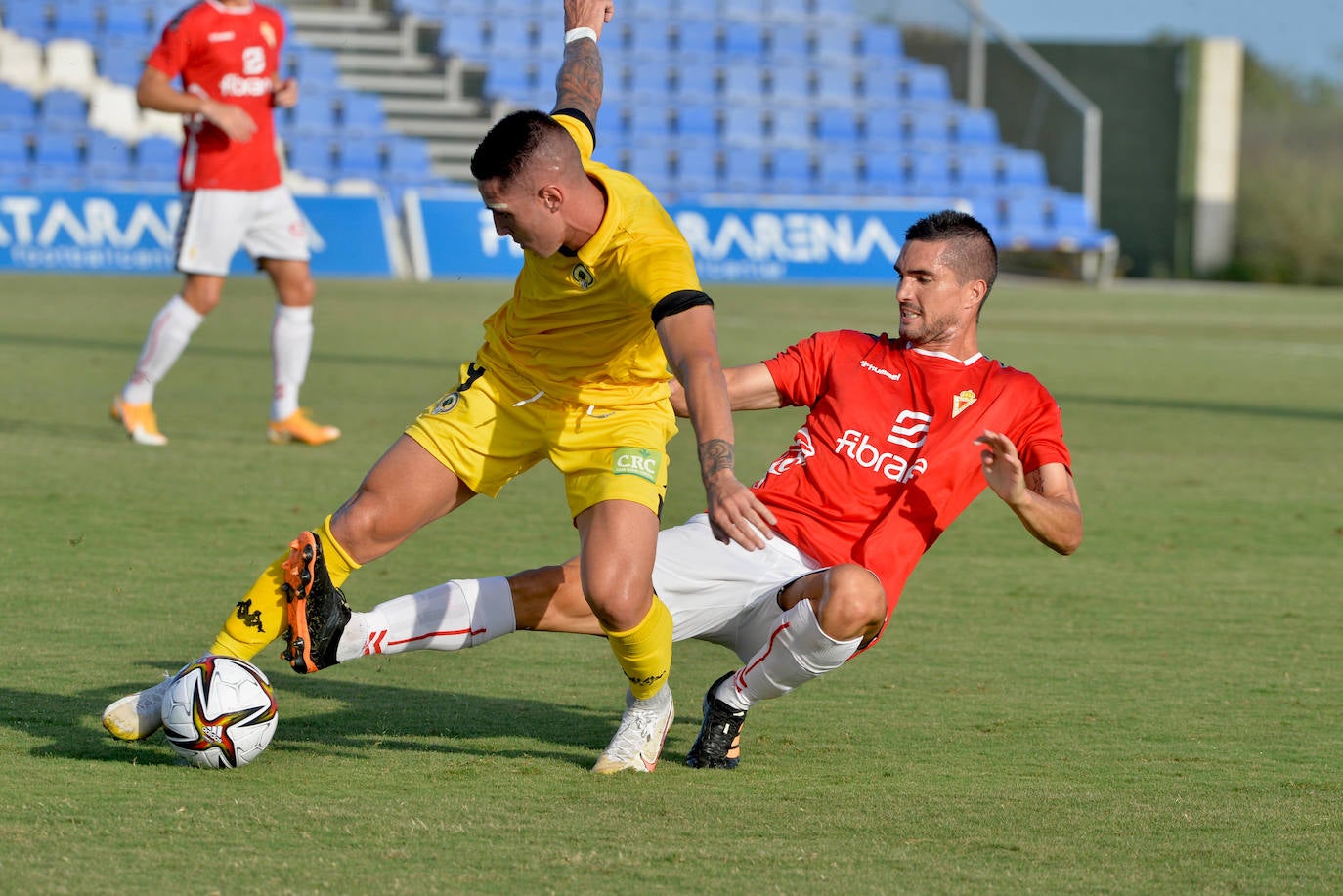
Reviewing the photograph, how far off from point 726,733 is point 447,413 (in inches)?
39.0

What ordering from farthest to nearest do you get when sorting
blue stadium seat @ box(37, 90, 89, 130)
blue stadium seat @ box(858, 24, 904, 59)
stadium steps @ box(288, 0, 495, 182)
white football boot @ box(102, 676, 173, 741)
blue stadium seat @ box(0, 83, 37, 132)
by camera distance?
blue stadium seat @ box(858, 24, 904, 59), stadium steps @ box(288, 0, 495, 182), blue stadium seat @ box(37, 90, 89, 130), blue stadium seat @ box(0, 83, 37, 132), white football boot @ box(102, 676, 173, 741)

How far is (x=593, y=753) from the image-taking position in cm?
397

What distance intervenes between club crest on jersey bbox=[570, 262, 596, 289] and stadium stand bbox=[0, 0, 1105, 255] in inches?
821

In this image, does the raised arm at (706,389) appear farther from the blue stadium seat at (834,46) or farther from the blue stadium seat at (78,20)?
the blue stadium seat at (834,46)

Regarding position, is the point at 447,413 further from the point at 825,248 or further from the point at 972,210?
the point at 972,210

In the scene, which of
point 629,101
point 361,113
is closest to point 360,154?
point 361,113

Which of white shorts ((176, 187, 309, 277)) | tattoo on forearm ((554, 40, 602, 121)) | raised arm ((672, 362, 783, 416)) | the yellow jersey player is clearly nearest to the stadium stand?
white shorts ((176, 187, 309, 277))

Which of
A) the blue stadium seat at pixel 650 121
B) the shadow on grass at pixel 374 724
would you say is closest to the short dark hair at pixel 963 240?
the shadow on grass at pixel 374 724

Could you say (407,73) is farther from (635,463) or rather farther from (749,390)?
(635,463)

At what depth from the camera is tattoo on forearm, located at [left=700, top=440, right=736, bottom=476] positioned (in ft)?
11.3

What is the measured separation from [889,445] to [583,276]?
863 mm

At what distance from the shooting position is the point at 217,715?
143 inches

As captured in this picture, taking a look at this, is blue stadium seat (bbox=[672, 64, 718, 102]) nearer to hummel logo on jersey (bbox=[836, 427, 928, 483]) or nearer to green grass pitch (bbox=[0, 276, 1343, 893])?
green grass pitch (bbox=[0, 276, 1343, 893])

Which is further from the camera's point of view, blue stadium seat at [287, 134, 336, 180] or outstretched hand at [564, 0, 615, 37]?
blue stadium seat at [287, 134, 336, 180]
